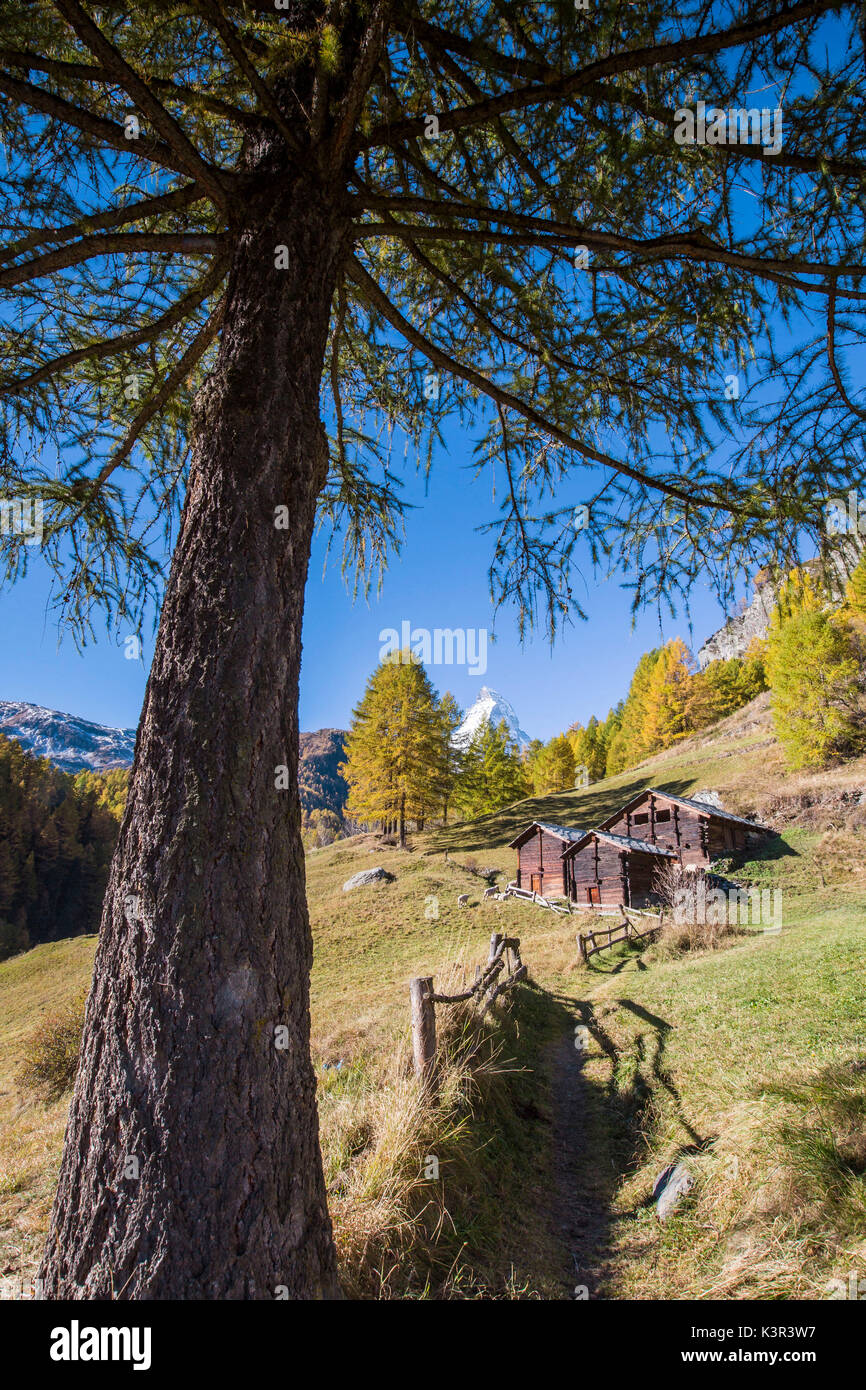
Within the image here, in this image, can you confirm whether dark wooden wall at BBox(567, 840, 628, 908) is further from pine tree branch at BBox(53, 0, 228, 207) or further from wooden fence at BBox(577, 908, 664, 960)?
pine tree branch at BBox(53, 0, 228, 207)

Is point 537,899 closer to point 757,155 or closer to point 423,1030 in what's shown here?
point 423,1030

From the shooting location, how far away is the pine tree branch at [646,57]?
102 inches

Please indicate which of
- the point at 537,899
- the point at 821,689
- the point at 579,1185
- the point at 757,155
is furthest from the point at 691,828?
the point at 757,155

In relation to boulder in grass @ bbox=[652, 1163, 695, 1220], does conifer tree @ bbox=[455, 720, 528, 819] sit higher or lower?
higher

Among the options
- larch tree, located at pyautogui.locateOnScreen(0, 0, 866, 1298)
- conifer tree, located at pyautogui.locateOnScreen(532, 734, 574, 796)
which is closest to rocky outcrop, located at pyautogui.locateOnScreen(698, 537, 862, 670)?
larch tree, located at pyautogui.locateOnScreen(0, 0, 866, 1298)

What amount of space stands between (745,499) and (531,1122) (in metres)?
5.76

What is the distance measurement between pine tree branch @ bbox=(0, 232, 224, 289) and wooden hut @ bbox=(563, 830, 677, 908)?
83.2 feet

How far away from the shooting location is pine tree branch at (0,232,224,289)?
2.88 metres

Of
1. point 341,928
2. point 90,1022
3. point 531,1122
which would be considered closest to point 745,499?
point 90,1022

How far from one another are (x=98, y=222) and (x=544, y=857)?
29869 millimetres

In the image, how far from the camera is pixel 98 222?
2914 mm

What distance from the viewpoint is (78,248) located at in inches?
115

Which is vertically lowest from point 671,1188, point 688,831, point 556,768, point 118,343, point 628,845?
point 671,1188
